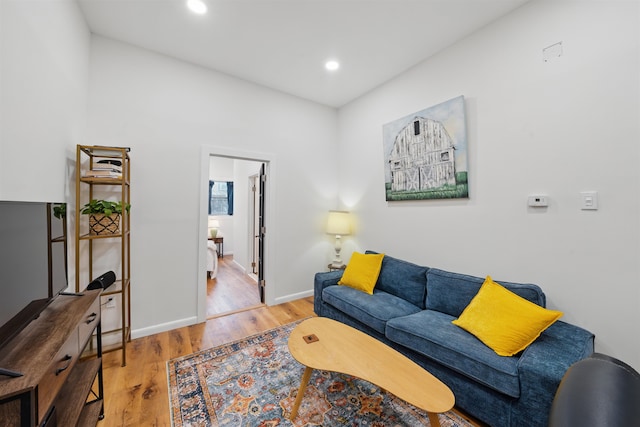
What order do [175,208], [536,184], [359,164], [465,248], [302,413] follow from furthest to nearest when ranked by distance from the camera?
[359,164]
[175,208]
[465,248]
[536,184]
[302,413]

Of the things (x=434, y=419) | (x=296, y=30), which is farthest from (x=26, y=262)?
(x=296, y=30)

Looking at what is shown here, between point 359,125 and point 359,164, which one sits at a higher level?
point 359,125

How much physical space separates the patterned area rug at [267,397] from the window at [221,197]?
5540mm

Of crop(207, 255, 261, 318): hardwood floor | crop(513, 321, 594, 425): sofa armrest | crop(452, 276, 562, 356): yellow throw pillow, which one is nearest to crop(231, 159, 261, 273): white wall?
crop(207, 255, 261, 318): hardwood floor

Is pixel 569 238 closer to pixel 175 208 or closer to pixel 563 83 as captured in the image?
pixel 563 83

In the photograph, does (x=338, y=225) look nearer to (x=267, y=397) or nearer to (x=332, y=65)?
(x=332, y=65)

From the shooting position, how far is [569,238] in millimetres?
1843

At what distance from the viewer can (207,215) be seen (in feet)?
9.55

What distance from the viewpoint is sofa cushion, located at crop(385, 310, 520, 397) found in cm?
147

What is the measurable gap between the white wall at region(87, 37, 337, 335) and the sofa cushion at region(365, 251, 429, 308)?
1.45 metres

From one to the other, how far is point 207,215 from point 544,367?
3066mm

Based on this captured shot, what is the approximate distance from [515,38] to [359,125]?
6.31ft

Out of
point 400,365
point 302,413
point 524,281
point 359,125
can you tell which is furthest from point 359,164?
point 302,413

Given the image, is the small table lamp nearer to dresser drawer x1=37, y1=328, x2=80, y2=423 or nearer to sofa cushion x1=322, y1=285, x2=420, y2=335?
sofa cushion x1=322, y1=285, x2=420, y2=335
